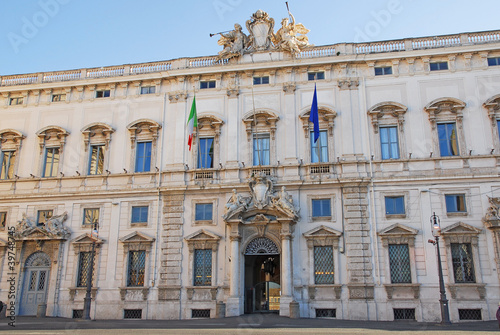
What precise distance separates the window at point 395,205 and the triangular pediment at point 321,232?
10.7ft

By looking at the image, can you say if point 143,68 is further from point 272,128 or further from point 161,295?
point 161,295

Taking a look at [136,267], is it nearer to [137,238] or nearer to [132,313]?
[137,238]

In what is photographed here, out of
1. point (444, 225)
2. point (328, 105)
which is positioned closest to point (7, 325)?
point (328, 105)

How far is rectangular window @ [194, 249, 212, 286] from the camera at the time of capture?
92.0ft

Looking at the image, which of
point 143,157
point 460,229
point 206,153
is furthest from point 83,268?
point 460,229

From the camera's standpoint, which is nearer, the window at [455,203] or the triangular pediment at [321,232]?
the window at [455,203]

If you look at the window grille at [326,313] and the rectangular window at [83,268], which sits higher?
the rectangular window at [83,268]

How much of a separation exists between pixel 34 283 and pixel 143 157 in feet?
34.9

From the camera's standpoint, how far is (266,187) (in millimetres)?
27859

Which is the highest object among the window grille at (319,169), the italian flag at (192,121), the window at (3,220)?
the italian flag at (192,121)

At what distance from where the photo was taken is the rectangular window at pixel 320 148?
28969 mm

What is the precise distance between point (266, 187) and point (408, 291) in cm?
988

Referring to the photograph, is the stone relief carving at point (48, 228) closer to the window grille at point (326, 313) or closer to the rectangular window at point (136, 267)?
the rectangular window at point (136, 267)

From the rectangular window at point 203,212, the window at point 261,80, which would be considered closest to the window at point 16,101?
the rectangular window at point 203,212
